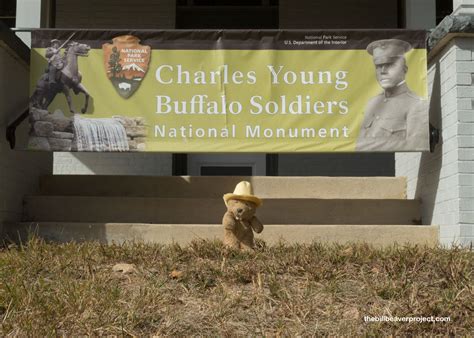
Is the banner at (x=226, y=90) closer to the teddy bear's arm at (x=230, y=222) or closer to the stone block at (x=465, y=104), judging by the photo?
the stone block at (x=465, y=104)

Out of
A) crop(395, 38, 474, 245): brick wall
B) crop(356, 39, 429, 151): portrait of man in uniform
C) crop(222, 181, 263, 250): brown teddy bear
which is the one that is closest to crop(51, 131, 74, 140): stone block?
crop(222, 181, 263, 250): brown teddy bear

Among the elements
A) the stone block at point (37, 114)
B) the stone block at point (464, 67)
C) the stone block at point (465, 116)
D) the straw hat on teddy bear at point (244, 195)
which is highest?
the stone block at point (464, 67)

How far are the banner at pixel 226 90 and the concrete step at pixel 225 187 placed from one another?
29.3 inches

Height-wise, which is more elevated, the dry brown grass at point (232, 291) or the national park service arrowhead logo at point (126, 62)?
the national park service arrowhead logo at point (126, 62)

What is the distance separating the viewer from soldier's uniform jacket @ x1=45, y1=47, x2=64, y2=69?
22.0 feet

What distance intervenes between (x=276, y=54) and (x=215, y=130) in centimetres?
108

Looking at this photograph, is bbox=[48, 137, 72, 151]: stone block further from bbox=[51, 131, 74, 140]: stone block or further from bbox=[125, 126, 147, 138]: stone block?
bbox=[125, 126, 147, 138]: stone block

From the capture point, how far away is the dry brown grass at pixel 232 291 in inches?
144

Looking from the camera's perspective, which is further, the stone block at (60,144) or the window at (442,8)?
the window at (442,8)

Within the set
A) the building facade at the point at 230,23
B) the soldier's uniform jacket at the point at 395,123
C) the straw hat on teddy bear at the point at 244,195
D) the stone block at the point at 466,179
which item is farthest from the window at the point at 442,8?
the straw hat on teddy bear at the point at 244,195

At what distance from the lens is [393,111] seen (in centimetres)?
654

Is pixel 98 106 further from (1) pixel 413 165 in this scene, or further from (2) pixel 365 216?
(1) pixel 413 165

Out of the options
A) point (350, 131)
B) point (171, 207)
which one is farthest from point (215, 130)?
point (350, 131)

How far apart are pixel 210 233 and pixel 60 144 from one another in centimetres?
187
